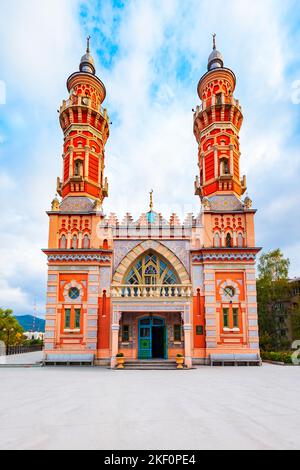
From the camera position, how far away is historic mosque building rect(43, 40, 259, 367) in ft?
71.0

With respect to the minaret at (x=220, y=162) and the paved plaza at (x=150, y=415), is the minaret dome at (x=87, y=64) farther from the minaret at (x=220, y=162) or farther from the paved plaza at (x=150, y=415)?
the paved plaza at (x=150, y=415)

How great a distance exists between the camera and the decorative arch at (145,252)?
23141mm

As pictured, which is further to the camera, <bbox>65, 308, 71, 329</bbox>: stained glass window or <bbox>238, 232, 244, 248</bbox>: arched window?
<bbox>238, 232, 244, 248</bbox>: arched window

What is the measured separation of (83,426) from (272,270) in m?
34.5

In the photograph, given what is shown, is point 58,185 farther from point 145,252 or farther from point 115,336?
point 115,336

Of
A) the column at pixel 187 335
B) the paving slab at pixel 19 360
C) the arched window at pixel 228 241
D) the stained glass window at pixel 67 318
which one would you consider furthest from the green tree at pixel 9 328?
the arched window at pixel 228 241

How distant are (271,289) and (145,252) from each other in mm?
19145

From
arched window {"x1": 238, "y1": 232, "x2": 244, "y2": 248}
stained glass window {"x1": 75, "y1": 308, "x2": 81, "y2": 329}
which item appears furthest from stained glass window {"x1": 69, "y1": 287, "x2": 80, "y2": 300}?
arched window {"x1": 238, "y1": 232, "x2": 244, "y2": 248}

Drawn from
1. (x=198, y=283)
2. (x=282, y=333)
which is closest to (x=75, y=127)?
(x=198, y=283)

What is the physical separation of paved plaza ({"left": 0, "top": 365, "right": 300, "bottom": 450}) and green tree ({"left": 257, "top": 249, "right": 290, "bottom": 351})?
2345 cm

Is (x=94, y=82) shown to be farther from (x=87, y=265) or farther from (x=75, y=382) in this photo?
(x=75, y=382)

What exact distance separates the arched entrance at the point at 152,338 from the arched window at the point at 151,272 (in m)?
2.48

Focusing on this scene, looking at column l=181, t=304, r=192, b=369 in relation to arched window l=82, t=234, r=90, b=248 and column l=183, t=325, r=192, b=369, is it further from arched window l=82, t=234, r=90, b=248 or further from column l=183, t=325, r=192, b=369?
arched window l=82, t=234, r=90, b=248

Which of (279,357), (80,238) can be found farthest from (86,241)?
(279,357)
